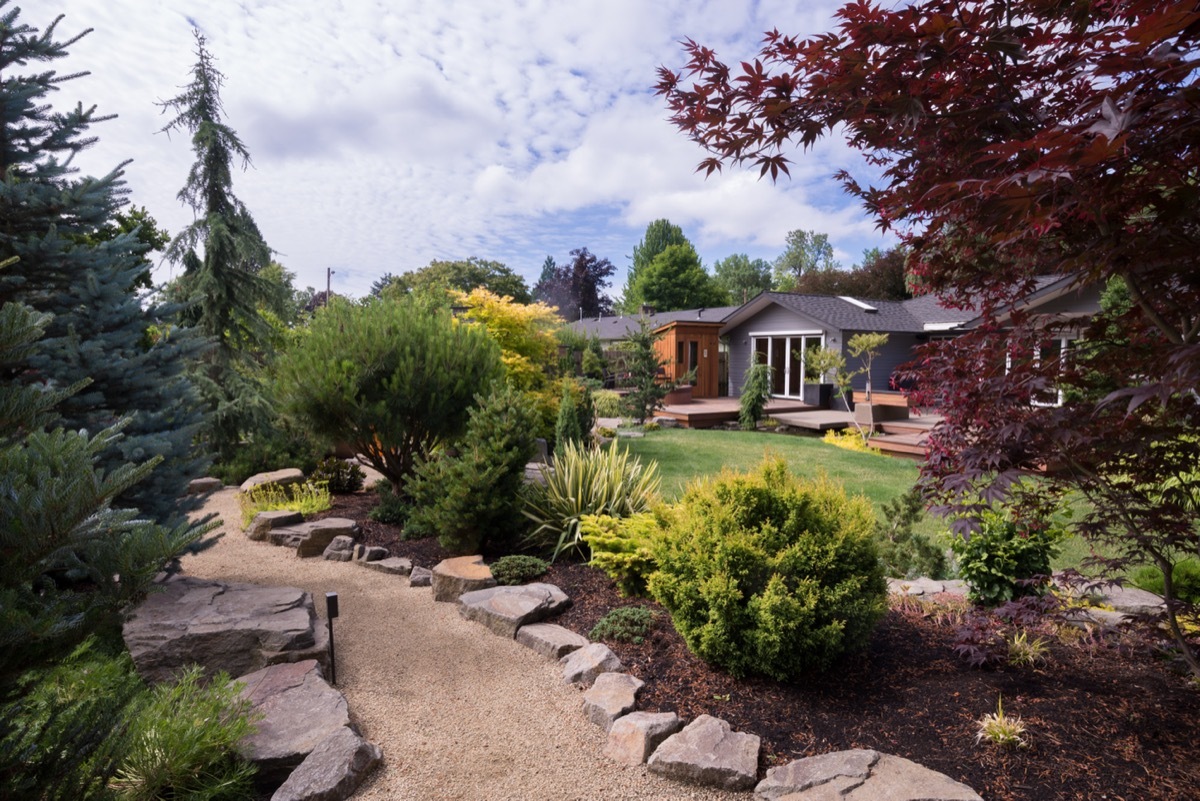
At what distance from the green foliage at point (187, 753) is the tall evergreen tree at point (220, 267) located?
7.52 metres

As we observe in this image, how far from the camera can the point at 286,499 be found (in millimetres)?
7797

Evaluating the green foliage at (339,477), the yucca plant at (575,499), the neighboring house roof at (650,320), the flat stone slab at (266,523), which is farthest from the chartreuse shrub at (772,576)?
the neighboring house roof at (650,320)

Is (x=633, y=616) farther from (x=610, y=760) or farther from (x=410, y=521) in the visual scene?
(x=410, y=521)

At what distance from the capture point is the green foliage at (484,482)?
5531mm

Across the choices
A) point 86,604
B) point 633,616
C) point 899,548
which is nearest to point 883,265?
point 899,548

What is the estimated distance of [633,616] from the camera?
4.10 m

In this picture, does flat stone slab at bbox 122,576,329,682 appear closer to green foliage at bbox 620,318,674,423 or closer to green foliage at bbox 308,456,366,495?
green foliage at bbox 308,456,366,495

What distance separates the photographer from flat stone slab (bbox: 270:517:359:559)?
20.4 feet

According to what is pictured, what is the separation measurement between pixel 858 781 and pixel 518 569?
326 cm

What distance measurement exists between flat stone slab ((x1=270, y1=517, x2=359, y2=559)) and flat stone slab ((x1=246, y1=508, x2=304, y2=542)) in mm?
65

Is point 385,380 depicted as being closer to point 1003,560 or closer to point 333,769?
point 333,769

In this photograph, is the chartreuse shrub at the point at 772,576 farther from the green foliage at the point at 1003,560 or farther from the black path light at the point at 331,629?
the black path light at the point at 331,629

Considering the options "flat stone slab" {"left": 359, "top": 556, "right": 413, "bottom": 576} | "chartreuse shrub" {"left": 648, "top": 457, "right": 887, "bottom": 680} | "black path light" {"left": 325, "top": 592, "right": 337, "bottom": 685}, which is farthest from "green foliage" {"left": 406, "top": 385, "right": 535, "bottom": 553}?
"chartreuse shrub" {"left": 648, "top": 457, "right": 887, "bottom": 680}

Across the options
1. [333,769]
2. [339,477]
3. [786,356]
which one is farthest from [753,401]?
[333,769]
